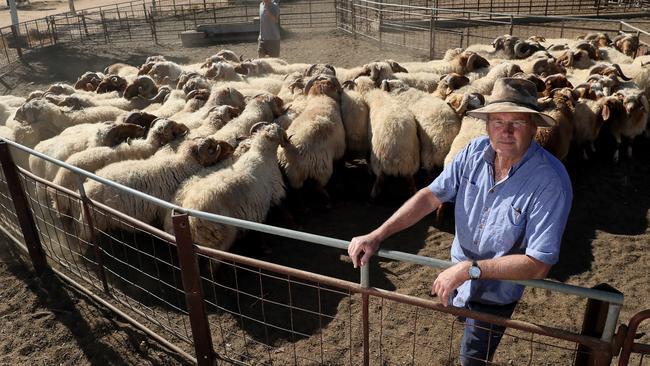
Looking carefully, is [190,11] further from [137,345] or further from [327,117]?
[137,345]

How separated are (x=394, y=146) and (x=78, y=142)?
15.2 ft

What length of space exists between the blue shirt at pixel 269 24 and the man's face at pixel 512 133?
40.1 feet

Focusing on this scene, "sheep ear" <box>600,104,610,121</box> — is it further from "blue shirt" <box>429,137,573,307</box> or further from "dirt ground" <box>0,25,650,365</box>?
"blue shirt" <box>429,137,573,307</box>

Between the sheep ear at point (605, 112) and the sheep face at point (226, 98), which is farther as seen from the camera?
the sheep face at point (226, 98)

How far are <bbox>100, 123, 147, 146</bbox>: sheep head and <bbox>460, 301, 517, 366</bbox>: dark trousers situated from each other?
573cm

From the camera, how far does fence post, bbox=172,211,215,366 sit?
3610mm

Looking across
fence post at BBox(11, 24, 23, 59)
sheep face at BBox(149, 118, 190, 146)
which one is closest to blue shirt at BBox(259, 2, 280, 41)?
sheep face at BBox(149, 118, 190, 146)

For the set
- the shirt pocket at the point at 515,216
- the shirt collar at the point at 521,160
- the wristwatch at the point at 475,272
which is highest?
the shirt collar at the point at 521,160

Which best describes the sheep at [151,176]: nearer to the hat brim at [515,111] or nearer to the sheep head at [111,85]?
the hat brim at [515,111]

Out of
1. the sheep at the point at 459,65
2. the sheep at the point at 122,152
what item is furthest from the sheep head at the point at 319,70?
the sheep at the point at 122,152

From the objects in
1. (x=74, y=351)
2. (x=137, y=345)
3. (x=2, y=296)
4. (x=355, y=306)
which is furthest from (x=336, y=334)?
(x=2, y=296)

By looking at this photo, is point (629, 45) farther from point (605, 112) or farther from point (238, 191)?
point (238, 191)

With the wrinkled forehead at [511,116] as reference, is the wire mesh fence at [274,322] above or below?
below

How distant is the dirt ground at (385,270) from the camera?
194 inches
